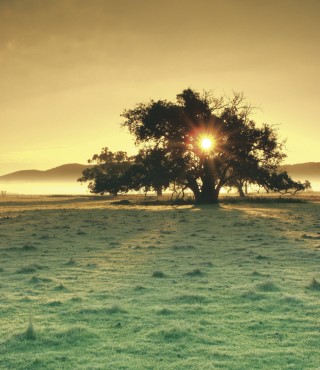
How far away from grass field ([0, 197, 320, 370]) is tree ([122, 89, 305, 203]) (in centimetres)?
3569

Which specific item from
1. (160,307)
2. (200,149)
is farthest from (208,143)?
(160,307)

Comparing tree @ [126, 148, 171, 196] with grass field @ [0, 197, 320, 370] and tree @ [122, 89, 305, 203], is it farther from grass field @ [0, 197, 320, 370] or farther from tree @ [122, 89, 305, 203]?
grass field @ [0, 197, 320, 370]

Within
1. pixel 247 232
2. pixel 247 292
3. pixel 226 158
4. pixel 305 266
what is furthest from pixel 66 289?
pixel 226 158

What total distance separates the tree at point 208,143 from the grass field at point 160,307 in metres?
35.7

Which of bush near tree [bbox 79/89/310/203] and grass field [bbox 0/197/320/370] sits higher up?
bush near tree [bbox 79/89/310/203]

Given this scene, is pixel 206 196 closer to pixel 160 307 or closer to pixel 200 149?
pixel 200 149

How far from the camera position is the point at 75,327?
8258 millimetres

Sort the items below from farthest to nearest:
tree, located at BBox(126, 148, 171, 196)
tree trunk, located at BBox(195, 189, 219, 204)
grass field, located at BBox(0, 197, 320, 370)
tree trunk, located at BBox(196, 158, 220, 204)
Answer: tree trunk, located at BBox(195, 189, 219, 204) → tree trunk, located at BBox(196, 158, 220, 204) → tree, located at BBox(126, 148, 171, 196) → grass field, located at BBox(0, 197, 320, 370)

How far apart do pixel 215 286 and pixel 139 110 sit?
47.6 meters

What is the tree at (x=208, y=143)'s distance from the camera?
5469 cm

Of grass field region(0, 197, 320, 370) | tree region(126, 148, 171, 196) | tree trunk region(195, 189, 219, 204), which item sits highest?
tree region(126, 148, 171, 196)

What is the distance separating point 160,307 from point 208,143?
46.5 meters

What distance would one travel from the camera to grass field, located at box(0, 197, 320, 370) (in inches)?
279

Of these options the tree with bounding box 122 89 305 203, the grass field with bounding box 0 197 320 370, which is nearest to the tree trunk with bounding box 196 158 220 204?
the tree with bounding box 122 89 305 203
